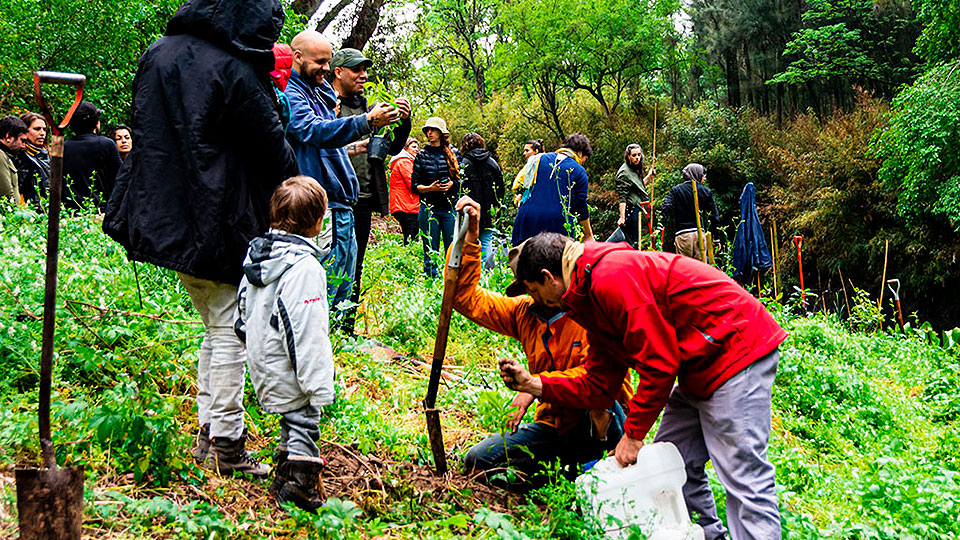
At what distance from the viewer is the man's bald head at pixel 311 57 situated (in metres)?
4.19

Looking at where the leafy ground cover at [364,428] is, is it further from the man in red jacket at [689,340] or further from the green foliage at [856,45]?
the green foliage at [856,45]

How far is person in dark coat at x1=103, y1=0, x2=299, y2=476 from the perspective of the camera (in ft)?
10.0

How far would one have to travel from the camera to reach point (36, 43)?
34.2ft

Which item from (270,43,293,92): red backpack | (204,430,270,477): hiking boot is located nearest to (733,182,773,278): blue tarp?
(270,43,293,92): red backpack

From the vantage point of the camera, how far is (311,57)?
13.7 ft

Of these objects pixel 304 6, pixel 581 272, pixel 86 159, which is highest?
pixel 304 6

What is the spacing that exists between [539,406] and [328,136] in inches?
69.4

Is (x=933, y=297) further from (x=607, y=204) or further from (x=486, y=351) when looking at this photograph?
(x=486, y=351)

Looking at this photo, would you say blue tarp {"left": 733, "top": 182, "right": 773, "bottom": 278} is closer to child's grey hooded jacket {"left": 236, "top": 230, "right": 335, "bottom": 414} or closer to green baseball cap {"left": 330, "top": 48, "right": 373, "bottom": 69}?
green baseball cap {"left": 330, "top": 48, "right": 373, "bottom": 69}

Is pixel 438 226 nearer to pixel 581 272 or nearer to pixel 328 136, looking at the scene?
pixel 328 136

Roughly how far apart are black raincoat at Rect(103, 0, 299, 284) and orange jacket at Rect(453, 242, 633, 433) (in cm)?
105

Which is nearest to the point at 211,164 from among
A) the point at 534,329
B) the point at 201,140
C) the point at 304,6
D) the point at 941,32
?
the point at 201,140

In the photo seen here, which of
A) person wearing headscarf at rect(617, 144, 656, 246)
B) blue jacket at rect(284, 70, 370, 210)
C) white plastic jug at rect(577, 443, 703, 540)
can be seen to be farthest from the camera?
person wearing headscarf at rect(617, 144, 656, 246)

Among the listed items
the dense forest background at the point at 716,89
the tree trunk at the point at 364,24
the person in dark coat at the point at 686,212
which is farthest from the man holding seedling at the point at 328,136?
the tree trunk at the point at 364,24
